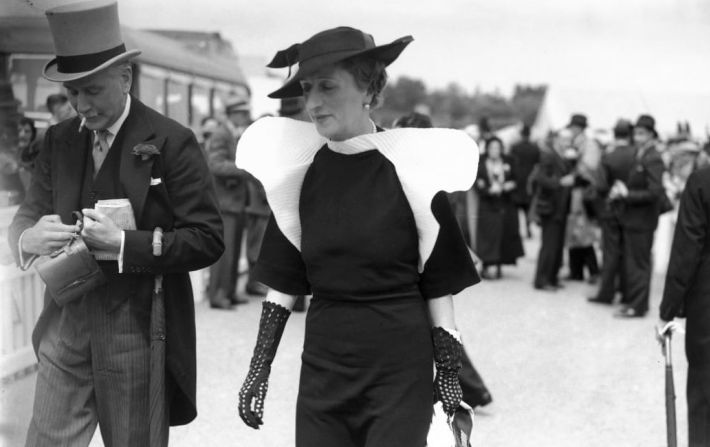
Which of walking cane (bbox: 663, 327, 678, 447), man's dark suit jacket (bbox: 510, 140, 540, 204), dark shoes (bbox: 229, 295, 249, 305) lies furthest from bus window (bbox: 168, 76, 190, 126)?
walking cane (bbox: 663, 327, 678, 447)

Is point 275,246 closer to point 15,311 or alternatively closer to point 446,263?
point 446,263

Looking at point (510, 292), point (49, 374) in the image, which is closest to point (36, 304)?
point (49, 374)

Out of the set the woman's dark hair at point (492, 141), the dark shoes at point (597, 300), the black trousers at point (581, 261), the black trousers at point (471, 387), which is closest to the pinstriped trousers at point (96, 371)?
the black trousers at point (471, 387)

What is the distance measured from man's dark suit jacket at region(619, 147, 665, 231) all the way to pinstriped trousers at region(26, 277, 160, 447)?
7.36m

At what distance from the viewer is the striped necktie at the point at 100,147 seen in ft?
11.0

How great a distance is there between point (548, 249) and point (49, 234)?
9.33 metres

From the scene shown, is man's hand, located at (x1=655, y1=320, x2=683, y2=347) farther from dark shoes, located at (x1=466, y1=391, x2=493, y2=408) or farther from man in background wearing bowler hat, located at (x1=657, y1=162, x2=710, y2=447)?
→ dark shoes, located at (x1=466, y1=391, x2=493, y2=408)

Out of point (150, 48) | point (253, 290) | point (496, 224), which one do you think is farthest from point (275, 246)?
point (150, 48)

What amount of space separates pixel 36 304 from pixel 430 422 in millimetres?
3676

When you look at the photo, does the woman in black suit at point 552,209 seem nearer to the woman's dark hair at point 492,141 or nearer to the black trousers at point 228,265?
the woman's dark hair at point 492,141

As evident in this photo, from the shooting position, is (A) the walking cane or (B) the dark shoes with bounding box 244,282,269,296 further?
(B) the dark shoes with bounding box 244,282,269,296

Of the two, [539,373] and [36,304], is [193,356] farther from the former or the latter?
[539,373]

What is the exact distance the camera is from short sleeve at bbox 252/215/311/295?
3.05 m

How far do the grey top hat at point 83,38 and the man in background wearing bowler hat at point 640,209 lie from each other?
7405mm
